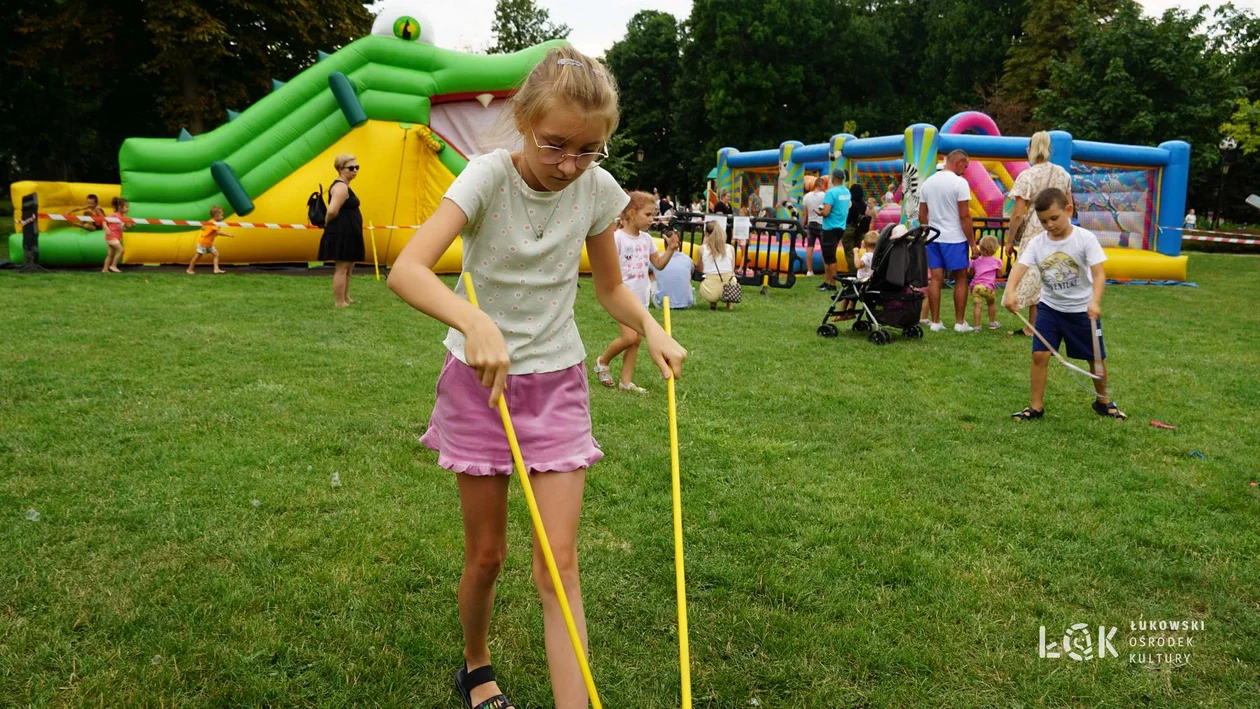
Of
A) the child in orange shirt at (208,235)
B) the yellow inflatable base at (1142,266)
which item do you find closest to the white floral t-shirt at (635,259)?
the child in orange shirt at (208,235)

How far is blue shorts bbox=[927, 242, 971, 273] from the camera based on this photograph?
9344mm

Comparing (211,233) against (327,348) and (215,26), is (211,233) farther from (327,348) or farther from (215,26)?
(215,26)

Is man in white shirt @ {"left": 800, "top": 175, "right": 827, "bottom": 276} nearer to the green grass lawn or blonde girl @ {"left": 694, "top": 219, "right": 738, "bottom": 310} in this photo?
A: blonde girl @ {"left": 694, "top": 219, "right": 738, "bottom": 310}

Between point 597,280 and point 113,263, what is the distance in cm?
1298

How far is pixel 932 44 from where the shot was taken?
46250 millimetres

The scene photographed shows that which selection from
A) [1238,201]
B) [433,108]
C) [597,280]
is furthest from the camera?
[1238,201]

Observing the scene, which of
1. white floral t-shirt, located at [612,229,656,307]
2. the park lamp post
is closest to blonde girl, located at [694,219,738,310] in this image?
white floral t-shirt, located at [612,229,656,307]

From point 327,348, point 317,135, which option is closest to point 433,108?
point 317,135

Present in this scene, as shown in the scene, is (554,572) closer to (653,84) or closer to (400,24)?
(400,24)

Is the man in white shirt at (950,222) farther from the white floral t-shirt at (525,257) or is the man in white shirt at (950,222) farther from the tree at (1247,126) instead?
the tree at (1247,126)

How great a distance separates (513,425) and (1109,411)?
17.3 feet

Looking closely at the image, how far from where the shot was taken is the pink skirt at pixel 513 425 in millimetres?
2203

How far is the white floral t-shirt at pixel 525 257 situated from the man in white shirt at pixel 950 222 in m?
7.75

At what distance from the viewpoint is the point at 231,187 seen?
12.9m
